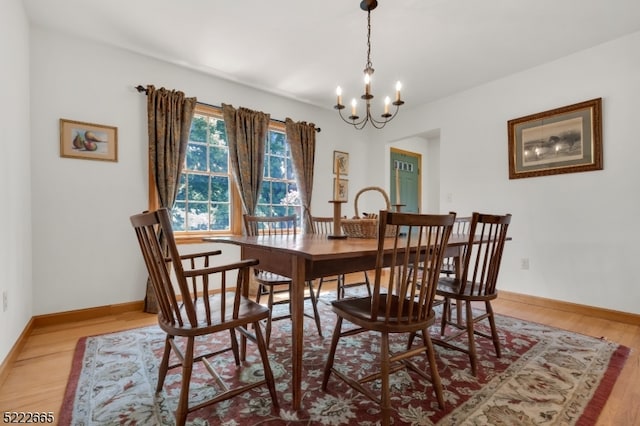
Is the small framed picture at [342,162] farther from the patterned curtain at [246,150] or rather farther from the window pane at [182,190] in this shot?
the window pane at [182,190]

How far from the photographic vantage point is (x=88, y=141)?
2.69 meters

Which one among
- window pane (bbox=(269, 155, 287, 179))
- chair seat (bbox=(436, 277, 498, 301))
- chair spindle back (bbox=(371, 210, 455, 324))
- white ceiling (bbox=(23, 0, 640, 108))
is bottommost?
chair seat (bbox=(436, 277, 498, 301))

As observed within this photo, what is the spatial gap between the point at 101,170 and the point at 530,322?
4.07m

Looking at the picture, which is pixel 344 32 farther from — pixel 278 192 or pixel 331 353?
pixel 331 353

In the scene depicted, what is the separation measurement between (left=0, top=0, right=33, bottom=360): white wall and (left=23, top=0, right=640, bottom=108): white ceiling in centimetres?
49

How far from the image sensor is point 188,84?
10.6ft

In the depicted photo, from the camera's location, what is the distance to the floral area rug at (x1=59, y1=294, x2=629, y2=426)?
133 centimetres

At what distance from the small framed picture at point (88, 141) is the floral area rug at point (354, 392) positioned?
→ 1.58 meters

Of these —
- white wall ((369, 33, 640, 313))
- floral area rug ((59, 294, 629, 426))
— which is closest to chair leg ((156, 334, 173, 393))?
floral area rug ((59, 294, 629, 426))

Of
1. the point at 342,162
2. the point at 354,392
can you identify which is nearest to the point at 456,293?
the point at 354,392

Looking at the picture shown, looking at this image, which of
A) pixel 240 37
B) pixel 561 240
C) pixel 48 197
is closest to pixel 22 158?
pixel 48 197

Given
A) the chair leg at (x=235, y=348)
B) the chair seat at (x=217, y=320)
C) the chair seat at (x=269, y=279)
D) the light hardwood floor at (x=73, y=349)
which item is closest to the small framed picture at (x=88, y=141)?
the light hardwood floor at (x=73, y=349)

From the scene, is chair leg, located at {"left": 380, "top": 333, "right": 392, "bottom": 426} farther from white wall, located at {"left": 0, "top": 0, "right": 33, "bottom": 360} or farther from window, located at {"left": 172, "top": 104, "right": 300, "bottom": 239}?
window, located at {"left": 172, "top": 104, "right": 300, "bottom": 239}

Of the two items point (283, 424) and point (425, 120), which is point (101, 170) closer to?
point (283, 424)
